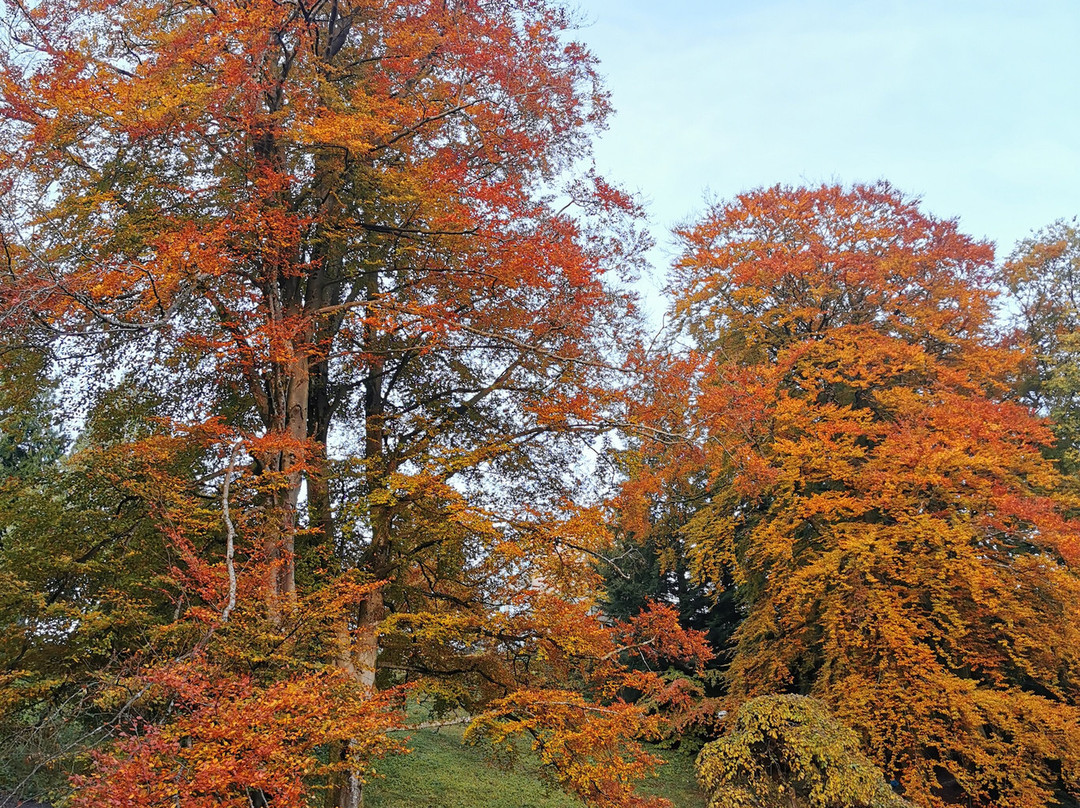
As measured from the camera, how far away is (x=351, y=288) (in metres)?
10.1

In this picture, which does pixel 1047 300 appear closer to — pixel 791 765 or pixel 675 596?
pixel 675 596

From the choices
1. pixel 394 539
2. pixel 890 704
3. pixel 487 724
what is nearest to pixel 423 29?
pixel 394 539

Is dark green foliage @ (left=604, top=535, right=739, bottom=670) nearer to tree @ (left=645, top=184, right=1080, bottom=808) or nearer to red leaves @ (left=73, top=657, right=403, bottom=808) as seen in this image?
tree @ (left=645, top=184, right=1080, bottom=808)

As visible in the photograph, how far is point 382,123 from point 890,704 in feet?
32.8

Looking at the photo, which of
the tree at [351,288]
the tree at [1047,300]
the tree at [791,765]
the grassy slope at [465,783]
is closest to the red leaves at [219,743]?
the tree at [351,288]

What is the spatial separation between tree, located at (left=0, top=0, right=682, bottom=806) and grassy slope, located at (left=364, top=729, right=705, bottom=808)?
430cm

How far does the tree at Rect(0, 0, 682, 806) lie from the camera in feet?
23.1

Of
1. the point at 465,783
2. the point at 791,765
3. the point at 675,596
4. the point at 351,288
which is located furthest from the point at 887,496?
the point at 675,596

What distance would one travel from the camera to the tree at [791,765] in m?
6.72

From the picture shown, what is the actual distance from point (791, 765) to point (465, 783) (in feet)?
27.6

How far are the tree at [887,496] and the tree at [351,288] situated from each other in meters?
2.42

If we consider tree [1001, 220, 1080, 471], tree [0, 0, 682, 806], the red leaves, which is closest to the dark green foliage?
tree [1001, 220, 1080, 471]

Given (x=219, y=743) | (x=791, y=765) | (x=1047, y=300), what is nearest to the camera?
(x=219, y=743)

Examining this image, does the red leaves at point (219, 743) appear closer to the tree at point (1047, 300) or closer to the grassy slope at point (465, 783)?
the grassy slope at point (465, 783)
